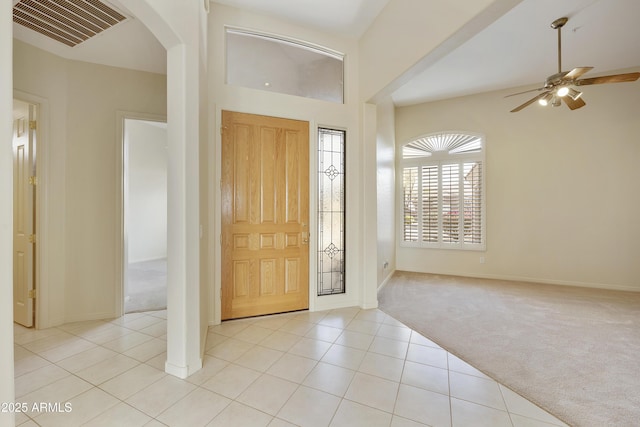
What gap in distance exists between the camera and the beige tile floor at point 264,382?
66.2 inches

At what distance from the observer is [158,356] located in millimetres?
2395

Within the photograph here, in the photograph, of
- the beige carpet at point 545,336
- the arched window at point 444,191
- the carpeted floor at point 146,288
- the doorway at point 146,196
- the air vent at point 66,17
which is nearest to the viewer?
the beige carpet at point 545,336

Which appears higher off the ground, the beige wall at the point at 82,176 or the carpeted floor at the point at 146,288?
the beige wall at the point at 82,176

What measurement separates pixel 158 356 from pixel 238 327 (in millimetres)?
787

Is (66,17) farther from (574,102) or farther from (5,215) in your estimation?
(574,102)

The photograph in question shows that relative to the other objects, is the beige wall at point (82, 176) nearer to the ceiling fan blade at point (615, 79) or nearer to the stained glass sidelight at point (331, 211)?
the stained glass sidelight at point (331, 211)

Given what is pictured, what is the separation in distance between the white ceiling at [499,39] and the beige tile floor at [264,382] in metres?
2.88

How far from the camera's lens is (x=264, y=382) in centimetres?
203

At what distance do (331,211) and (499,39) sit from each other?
318cm

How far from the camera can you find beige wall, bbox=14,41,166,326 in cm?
303

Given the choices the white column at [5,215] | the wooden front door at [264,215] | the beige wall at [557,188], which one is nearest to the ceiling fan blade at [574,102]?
the beige wall at [557,188]

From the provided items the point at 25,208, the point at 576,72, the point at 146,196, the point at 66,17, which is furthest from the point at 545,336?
the point at 146,196

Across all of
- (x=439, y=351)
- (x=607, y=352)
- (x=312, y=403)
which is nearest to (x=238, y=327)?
(x=312, y=403)

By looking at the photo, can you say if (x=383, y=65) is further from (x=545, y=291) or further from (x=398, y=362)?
(x=545, y=291)
